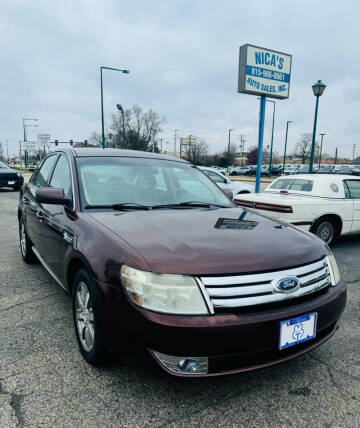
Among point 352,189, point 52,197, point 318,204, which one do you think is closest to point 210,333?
point 52,197

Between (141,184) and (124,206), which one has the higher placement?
(141,184)

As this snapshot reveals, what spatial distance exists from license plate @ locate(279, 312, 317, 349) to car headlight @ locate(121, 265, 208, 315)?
50cm

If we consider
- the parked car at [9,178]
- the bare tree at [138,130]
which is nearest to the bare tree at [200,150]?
the bare tree at [138,130]

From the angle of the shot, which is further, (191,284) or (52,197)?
(52,197)

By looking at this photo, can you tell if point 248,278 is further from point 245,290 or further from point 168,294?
point 168,294

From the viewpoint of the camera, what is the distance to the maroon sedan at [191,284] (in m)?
1.84

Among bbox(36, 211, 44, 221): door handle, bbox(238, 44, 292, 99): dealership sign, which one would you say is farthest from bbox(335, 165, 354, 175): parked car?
bbox(36, 211, 44, 221): door handle

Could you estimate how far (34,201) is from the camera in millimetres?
4082

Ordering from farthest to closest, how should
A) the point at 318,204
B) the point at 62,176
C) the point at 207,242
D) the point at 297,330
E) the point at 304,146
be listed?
the point at 304,146 < the point at 318,204 < the point at 62,176 < the point at 207,242 < the point at 297,330

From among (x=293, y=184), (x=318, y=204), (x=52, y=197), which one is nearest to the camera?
(x=52, y=197)

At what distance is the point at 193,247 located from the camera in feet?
6.79

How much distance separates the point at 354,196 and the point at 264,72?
6.07 meters

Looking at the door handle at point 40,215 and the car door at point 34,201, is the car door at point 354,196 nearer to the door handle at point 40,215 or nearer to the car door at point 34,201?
the car door at point 34,201

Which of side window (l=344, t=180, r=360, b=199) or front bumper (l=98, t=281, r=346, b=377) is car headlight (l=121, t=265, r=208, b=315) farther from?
side window (l=344, t=180, r=360, b=199)
